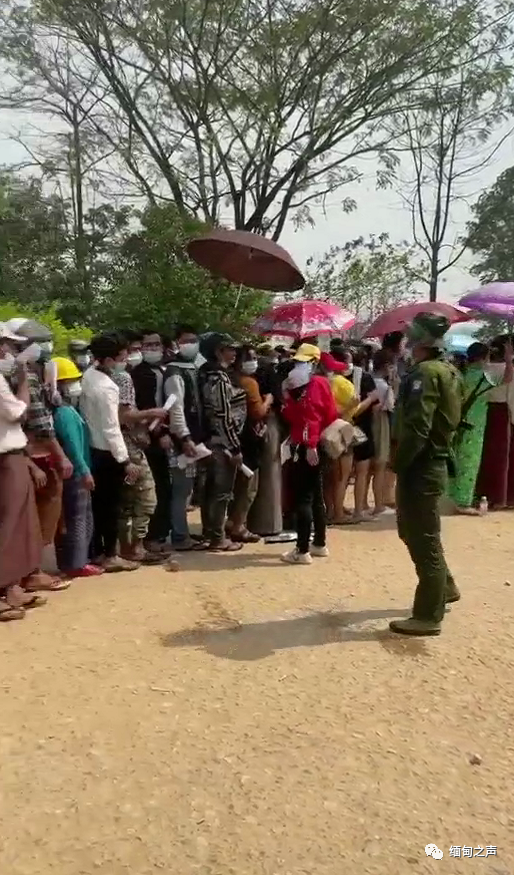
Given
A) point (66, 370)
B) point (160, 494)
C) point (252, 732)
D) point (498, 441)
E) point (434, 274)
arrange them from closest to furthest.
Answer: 1. point (252, 732)
2. point (66, 370)
3. point (160, 494)
4. point (498, 441)
5. point (434, 274)

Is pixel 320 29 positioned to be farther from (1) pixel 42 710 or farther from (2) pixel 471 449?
(1) pixel 42 710

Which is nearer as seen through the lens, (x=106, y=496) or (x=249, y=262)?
(x=106, y=496)

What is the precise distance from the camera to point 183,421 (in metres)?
6.42

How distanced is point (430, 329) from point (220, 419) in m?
2.24

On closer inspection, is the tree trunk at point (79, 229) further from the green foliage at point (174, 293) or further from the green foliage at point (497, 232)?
the green foliage at point (497, 232)

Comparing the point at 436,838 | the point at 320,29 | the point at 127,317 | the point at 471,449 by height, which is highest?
the point at 320,29

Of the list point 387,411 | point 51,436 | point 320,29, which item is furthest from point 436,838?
point 320,29

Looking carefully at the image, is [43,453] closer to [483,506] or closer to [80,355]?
[80,355]

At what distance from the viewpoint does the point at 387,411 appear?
325 inches

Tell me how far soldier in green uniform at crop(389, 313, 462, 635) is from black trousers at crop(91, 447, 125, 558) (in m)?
2.15

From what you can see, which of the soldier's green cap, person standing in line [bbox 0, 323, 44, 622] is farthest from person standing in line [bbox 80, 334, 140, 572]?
the soldier's green cap

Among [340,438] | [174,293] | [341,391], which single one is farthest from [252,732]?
[174,293]

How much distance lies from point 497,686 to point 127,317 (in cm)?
945

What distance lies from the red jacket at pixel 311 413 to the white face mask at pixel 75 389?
60.6 inches
